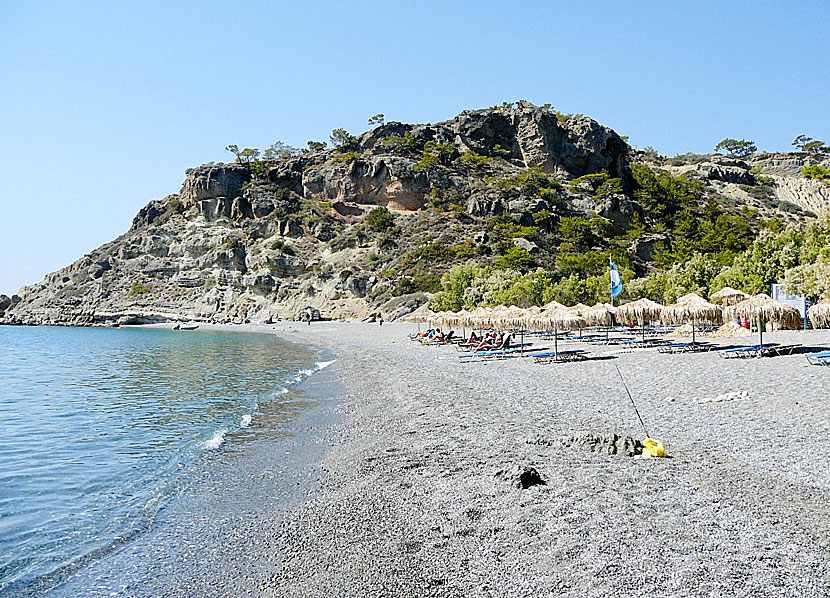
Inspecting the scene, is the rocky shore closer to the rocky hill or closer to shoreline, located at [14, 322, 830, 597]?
shoreline, located at [14, 322, 830, 597]

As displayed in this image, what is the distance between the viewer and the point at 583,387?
49.7ft

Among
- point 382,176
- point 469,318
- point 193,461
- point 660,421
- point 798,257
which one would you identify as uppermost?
point 382,176

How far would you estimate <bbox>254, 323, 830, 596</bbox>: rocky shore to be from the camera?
4922 mm

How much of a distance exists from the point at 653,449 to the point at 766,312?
1427cm

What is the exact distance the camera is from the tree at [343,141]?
11619cm

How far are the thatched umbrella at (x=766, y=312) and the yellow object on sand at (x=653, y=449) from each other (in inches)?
523

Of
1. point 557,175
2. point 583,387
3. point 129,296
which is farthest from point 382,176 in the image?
point 583,387

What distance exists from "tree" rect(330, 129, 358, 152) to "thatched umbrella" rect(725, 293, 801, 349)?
103 m

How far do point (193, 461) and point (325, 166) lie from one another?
4053 inches

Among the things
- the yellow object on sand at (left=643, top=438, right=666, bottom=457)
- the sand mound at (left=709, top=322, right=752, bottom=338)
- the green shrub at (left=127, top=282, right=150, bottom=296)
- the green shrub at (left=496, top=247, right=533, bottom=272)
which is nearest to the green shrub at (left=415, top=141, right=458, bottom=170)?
the green shrub at (left=496, top=247, right=533, bottom=272)

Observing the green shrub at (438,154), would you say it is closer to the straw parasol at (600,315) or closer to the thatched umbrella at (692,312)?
the straw parasol at (600,315)

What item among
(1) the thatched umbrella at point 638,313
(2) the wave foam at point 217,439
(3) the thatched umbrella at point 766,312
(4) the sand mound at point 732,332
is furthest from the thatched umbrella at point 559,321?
(2) the wave foam at point 217,439

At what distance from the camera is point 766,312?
19391 mm

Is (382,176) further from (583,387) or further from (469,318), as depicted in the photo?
(583,387)
